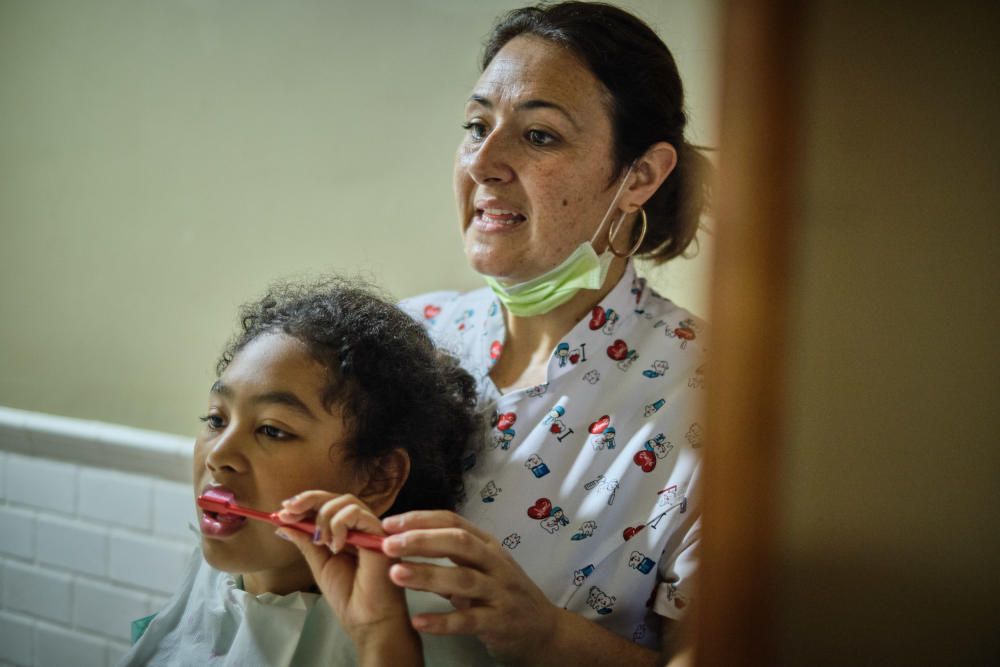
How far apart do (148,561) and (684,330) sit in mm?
1448

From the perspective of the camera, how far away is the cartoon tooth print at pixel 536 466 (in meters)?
1.58

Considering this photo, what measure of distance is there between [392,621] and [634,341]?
0.74 metres

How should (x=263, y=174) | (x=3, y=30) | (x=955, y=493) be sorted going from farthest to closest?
(x=3, y=30) → (x=263, y=174) → (x=955, y=493)

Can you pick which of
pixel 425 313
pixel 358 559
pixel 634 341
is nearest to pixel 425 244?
pixel 425 313

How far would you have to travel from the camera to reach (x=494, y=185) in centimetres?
167

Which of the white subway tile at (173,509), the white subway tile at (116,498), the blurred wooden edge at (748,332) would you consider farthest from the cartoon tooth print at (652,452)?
the white subway tile at (116,498)

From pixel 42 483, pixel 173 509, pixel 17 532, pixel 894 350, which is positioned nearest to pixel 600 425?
pixel 894 350

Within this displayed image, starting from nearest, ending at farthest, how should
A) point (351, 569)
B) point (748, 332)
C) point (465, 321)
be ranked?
point (748, 332) < point (351, 569) < point (465, 321)

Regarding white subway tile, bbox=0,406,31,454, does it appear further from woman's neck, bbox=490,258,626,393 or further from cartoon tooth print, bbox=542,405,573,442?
cartoon tooth print, bbox=542,405,573,442

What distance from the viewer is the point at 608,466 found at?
1566mm

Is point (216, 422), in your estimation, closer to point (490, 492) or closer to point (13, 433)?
point (490, 492)

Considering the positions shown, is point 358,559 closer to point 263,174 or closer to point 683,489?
point 683,489

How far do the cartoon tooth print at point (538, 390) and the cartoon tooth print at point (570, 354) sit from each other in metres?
0.05

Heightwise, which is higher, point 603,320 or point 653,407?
point 603,320
